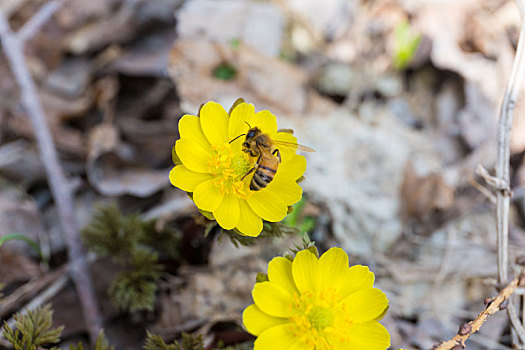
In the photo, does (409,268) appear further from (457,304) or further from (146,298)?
(146,298)

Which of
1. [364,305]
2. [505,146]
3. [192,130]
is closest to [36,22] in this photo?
[192,130]

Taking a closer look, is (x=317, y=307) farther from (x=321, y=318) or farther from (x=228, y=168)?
(x=228, y=168)

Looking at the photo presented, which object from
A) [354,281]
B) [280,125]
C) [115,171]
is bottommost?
[354,281]

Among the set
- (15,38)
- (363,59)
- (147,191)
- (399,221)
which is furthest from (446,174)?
(15,38)

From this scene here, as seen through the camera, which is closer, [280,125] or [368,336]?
[368,336]

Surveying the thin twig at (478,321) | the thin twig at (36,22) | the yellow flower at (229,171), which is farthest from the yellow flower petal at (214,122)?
the thin twig at (36,22)

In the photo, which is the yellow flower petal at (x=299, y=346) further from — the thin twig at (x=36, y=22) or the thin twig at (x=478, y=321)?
the thin twig at (x=36, y=22)

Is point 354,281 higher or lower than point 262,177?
lower

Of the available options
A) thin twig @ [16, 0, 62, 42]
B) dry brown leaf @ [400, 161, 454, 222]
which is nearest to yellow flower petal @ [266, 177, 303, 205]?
dry brown leaf @ [400, 161, 454, 222]
